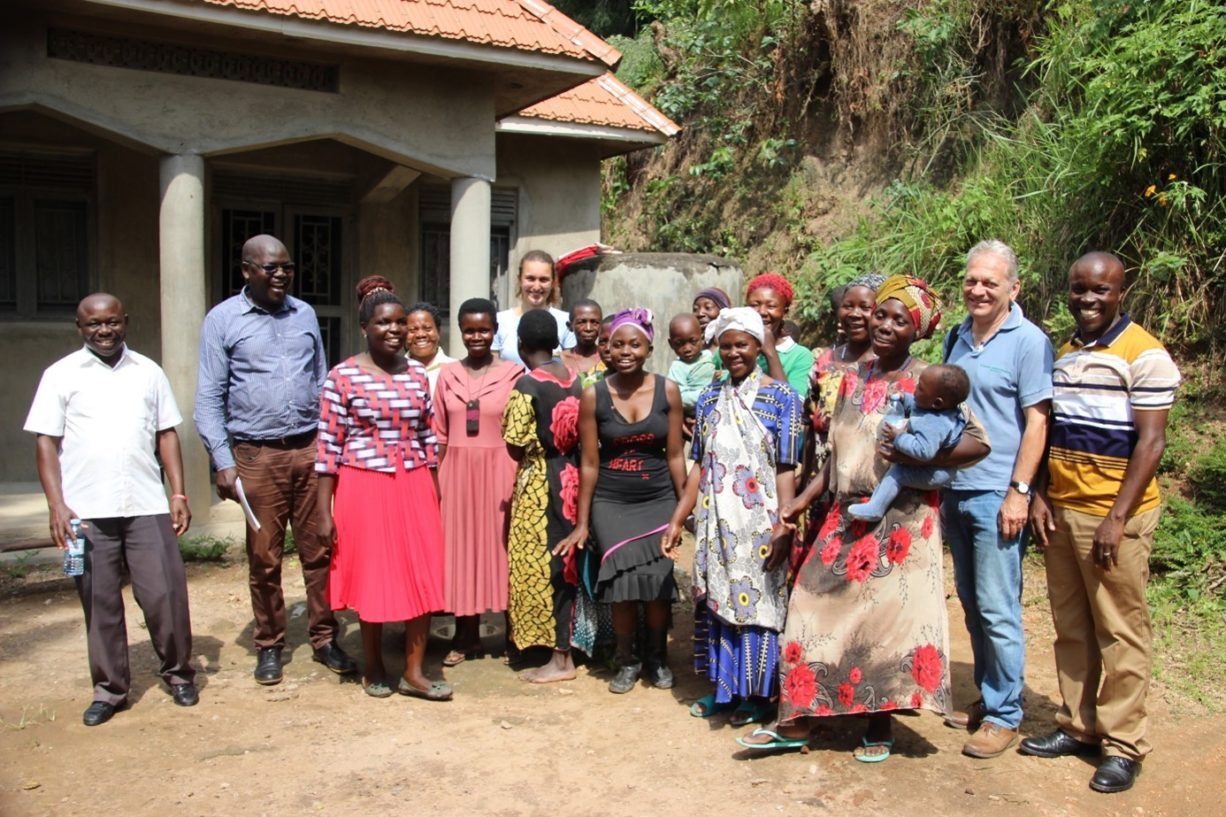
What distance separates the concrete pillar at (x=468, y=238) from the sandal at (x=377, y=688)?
3799 millimetres

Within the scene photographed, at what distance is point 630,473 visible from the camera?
4660 mm

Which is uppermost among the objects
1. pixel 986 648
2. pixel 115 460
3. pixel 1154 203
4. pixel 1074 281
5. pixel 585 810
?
pixel 1154 203

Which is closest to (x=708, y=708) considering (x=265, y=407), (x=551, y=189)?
(x=265, y=407)

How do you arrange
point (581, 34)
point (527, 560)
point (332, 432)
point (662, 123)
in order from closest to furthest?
point (332, 432) < point (527, 560) < point (581, 34) < point (662, 123)

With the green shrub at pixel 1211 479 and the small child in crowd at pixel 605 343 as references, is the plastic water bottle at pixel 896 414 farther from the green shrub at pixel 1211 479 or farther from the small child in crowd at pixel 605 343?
the green shrub at pixel 1211 479

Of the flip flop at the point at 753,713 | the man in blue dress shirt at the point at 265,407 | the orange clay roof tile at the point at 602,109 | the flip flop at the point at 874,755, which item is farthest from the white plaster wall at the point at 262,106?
the flip flop at the point at 874,755

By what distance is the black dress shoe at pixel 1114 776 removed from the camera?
3.75 meters

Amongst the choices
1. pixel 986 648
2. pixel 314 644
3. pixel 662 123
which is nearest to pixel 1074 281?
pixel 986 648

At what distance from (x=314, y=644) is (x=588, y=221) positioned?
19.3ft

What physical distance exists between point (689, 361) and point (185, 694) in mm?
2864

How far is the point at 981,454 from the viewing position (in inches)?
146

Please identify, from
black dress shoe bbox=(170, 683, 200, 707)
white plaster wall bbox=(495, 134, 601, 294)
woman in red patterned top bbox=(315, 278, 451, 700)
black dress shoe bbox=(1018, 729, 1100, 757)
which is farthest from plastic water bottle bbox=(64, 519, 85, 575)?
white plaster wall bbox=(495, 134, 601, 294)

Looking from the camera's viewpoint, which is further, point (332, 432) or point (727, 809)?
point (332, 432)

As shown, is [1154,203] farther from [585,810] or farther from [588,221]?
[585,810]
